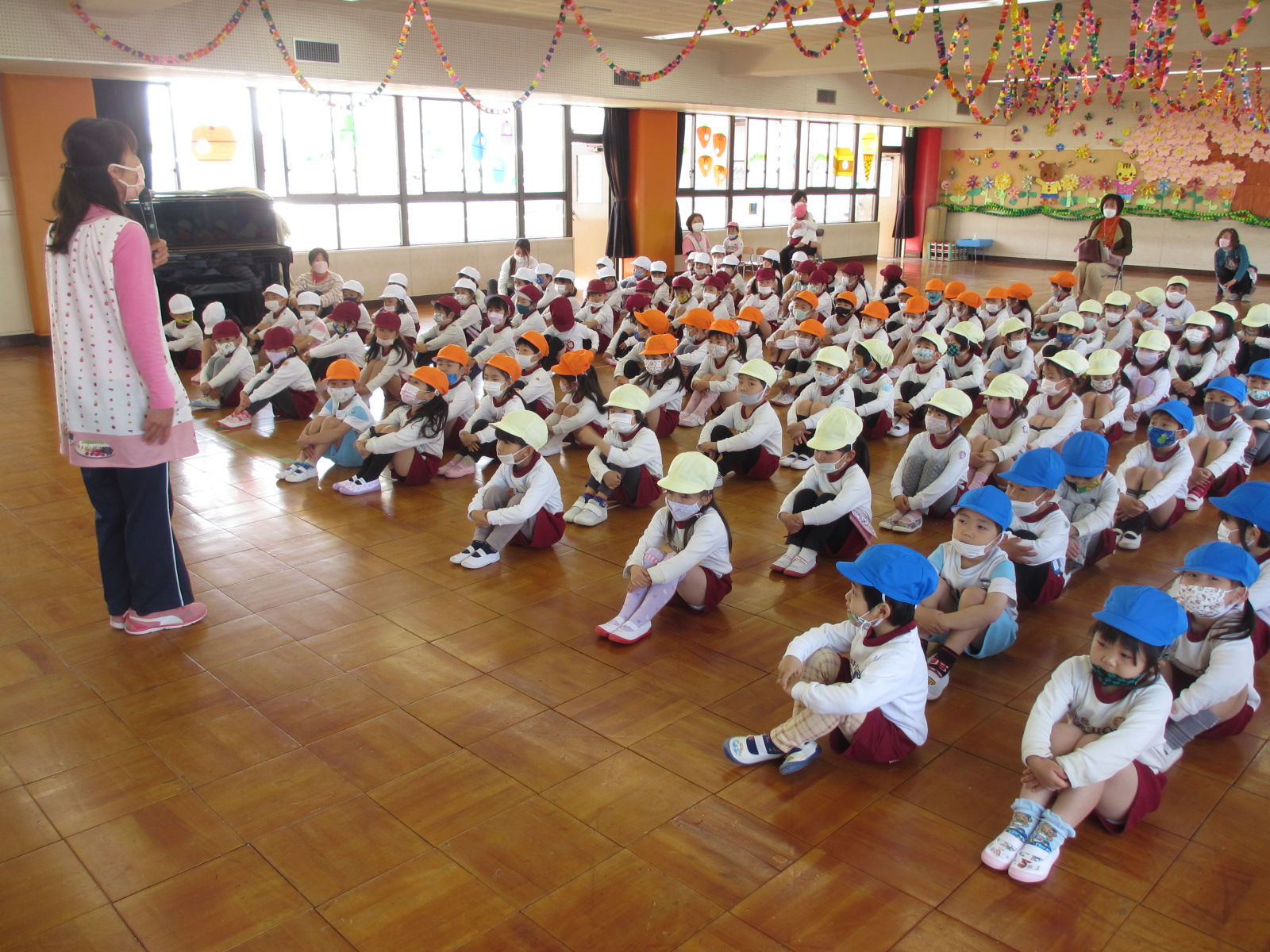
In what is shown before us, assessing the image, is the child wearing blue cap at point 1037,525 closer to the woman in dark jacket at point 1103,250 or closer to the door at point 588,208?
the woman in dark jacket at point 1103,250

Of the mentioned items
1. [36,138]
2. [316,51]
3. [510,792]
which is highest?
[316,51]

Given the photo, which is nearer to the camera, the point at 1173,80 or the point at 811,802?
the point at 811,802

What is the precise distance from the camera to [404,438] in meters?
5.40

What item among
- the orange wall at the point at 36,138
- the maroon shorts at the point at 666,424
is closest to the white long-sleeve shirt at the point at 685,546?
the maroon shorts at the point at 666,424

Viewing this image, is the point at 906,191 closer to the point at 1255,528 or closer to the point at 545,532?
the point at 545,532

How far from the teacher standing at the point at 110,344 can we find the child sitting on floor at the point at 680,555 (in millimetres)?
1720

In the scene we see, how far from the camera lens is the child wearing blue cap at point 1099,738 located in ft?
8.00

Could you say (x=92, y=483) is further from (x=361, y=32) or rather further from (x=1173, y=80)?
(x=1173, y=80)

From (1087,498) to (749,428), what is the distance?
1.88m

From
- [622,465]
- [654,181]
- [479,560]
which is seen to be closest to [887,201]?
[654,181]

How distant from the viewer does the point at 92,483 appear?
343cm

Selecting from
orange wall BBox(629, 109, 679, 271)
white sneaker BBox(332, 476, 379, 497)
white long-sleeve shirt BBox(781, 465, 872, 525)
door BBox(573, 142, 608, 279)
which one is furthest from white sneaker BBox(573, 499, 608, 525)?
orange wall BBox(629, 109, 679, 271)

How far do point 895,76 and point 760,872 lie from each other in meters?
16.1

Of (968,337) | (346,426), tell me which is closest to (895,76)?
(968,337)
